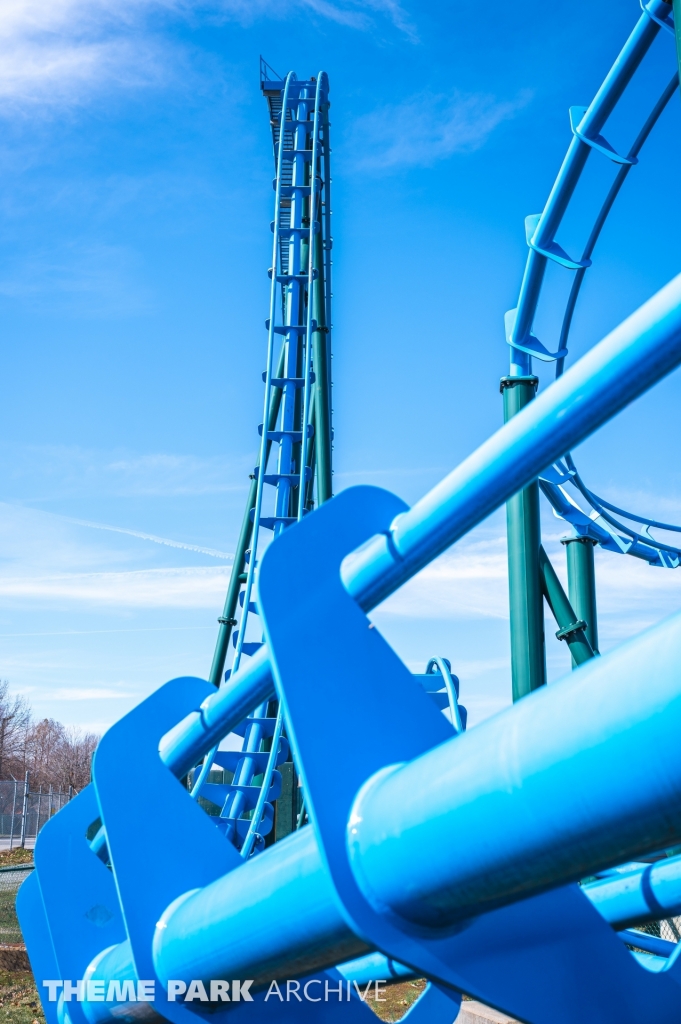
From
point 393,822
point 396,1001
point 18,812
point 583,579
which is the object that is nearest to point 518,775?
point 393,822

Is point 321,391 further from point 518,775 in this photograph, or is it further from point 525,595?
point 518,775

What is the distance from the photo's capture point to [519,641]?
218 inches

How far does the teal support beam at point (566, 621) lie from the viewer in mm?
5973

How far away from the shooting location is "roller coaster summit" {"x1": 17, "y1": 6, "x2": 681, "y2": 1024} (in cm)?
82

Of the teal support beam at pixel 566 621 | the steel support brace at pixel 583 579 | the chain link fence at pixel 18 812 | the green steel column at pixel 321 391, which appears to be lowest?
the chain link fence at pixel 18 812

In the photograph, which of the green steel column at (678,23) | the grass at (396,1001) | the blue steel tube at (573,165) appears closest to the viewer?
the green steel column at (678,23)

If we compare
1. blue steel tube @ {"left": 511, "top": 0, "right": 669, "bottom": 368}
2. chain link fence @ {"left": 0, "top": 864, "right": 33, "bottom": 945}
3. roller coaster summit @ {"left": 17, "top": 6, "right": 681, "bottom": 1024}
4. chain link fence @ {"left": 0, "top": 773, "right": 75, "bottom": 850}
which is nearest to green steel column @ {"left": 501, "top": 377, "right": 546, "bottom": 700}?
blue steel tube @ {"left": 511, "top": 0, "right": 669, "bottom": 368}

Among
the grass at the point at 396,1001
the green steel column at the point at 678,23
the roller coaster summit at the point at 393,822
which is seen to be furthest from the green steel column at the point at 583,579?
the roller coaster summit at the point at 393,822

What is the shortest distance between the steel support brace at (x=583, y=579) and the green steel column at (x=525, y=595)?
7.10 ft

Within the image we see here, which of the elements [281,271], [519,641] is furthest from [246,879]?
[281,271]

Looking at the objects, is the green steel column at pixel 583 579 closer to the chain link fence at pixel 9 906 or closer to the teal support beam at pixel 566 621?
the teal support beam at pixel 566 621

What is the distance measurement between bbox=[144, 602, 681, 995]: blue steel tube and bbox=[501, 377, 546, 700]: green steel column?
449cm

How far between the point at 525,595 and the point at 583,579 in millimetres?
2392

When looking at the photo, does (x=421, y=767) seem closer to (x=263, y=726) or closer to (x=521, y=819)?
(x=521, y=819)
